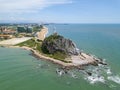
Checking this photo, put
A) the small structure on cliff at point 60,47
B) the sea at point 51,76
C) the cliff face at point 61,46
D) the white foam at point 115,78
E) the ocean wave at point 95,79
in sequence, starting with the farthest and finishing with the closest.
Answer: the cliff face at point 61,46
the small structure on cliff at point 60,47
the ocean wave at point 95,79
the white foam at point 115,78
the sea at point 51,76

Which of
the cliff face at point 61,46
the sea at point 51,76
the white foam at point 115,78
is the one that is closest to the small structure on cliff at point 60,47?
the cliff face at point 61,46

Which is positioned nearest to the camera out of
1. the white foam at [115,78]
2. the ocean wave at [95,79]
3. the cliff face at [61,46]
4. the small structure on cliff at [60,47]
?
the white foam at [115,78]

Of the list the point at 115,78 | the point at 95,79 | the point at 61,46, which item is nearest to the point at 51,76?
the point at 95,79

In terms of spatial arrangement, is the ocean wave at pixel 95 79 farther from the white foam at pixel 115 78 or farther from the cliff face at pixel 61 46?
the cliff face at pixel 61 46

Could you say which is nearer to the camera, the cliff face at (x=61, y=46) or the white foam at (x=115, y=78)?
the white foam at (x=115, y=78)

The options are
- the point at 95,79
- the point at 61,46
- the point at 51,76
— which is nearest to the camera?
the point at 95,79

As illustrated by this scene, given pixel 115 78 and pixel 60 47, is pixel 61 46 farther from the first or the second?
pixel 115 78

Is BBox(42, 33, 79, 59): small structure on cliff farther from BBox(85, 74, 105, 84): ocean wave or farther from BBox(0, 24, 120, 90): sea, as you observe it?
BBox(85, 74, 105, 84): ocean wave

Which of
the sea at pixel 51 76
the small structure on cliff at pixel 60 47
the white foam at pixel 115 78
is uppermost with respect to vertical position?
the small structure on cliff at pixel 60 47

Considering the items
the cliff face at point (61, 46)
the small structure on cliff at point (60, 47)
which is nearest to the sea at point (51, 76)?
the small structure on cliff at point (60, 47)

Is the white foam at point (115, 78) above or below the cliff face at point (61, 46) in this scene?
below

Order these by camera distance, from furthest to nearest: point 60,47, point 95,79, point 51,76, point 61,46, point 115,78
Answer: point 61,46 → point 60,47 → point 51,76 → point 115,78 → point 95,79
